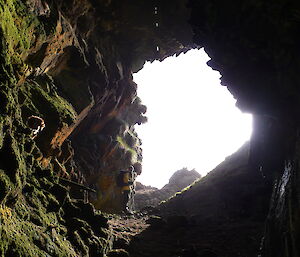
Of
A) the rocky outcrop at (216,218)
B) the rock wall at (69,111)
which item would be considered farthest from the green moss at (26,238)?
the rocky outcrop at (216,218)

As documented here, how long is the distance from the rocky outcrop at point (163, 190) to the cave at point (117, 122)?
1622 cm

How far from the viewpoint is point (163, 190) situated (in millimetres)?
62062

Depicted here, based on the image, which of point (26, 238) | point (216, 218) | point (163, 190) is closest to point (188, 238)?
point (216, 218)

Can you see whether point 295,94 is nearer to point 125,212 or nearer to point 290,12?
point 290,12

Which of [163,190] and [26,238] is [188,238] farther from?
[163,190]

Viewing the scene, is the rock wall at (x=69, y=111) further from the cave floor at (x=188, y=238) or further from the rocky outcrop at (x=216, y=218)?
the rocky outcrop at (x=216, y=218)

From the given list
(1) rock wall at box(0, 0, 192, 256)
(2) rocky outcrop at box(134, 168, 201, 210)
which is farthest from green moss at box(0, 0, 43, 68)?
(2) rocky outcrop at box(134, 168, 201, 210)

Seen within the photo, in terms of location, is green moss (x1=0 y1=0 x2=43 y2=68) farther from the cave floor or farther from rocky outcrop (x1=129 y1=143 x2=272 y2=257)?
rocky outcrop (x1=129 y1=143 x2=272 y2=257)

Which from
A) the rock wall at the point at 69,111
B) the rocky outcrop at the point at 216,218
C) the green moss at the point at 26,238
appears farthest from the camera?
the rocky outcrop at the point at 216,218

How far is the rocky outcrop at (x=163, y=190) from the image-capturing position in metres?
52.8

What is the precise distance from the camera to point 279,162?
19609 millimetres

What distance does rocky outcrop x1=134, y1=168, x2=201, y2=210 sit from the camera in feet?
173

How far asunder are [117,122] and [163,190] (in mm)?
30319

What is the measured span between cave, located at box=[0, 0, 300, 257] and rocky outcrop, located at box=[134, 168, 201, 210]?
16225mm
